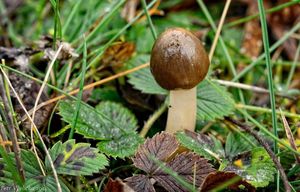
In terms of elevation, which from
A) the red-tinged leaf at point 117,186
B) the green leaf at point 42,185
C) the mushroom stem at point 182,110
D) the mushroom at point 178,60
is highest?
the mushroom at point 178,60

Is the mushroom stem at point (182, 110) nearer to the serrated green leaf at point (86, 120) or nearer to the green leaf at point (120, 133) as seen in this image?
the green leaf at point (120, 133)

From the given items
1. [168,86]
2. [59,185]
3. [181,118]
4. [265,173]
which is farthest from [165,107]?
[59,185]

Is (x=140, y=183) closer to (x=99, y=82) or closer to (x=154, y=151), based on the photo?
(x=154, y=151)

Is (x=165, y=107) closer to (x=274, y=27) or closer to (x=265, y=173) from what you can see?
(x=265, y=173)

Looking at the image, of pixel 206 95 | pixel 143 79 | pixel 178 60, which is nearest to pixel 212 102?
pixel 206 95

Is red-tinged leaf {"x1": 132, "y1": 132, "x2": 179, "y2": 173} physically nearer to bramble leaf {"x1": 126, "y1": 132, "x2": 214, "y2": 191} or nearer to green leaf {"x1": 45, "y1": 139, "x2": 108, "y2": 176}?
bramble leaf {"x1": 126, "y1": 132, "x2": 214, "y2": 191}

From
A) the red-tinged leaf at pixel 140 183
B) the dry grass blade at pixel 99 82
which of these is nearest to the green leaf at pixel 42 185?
the red-tinged leaf at pixel 140 183
